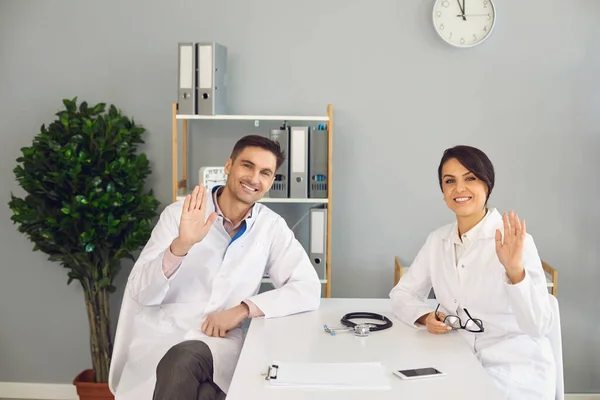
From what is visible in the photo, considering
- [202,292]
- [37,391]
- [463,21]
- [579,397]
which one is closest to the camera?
[202,292]

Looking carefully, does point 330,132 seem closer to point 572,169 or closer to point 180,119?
point 180,119

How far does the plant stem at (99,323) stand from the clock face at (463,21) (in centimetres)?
215

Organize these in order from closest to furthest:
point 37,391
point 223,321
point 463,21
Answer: point 223,321 → point 463,21 → point 37,391

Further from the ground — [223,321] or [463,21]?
[463,21]

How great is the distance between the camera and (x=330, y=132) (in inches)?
127

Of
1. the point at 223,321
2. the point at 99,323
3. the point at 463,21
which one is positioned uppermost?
the point at 463,21

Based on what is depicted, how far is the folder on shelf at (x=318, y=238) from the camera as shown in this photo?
329 centimetres

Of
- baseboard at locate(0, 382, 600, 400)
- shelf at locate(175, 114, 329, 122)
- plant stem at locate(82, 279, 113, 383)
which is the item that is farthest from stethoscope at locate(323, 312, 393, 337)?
baseboard at locate(0, 382, 600, 400)

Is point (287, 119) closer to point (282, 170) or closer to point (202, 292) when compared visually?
point (282, 170)

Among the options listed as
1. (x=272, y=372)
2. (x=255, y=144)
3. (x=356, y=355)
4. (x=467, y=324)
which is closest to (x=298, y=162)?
(x=255, y=144)

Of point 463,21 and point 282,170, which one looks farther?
point 463,21

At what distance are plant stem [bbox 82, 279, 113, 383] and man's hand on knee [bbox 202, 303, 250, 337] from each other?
52.2 inches

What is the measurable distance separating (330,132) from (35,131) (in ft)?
5.24

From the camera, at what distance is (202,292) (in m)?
2.44
